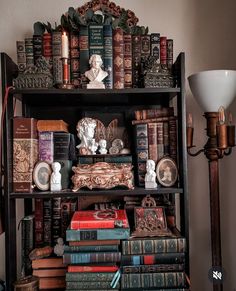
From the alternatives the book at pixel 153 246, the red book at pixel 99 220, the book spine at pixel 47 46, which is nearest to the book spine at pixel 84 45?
the book spine at pixel 47 46

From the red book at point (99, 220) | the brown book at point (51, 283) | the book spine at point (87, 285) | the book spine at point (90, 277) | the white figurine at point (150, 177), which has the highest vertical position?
the white figurine at point (150, 177)

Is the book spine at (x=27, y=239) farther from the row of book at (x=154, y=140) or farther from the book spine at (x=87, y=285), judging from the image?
the row of book at (x=154, y=140)

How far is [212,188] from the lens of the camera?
120cm

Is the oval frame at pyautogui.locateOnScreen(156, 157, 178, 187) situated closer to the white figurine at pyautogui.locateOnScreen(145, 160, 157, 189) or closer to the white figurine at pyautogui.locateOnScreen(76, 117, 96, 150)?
the white figurine at pyautogui.locateOnScreen(145, 160, 157, 189)

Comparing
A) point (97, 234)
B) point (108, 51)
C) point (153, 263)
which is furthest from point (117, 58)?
point (153, 263)

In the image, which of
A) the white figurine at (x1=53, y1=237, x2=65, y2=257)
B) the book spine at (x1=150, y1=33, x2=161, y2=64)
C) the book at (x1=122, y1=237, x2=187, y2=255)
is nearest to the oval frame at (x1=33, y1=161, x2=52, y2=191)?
the white figurine at (x1=53, y1=237, x2=65, y2=257)

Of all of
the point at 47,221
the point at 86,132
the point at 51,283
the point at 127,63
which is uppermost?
the point at 127,63

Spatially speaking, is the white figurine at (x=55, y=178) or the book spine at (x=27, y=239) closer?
the white figurine at (x=55, y=178)

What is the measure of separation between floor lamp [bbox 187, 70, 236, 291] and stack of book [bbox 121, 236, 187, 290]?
0.17m

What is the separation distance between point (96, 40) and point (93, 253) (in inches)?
29.4

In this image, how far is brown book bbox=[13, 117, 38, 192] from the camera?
3.59 feet

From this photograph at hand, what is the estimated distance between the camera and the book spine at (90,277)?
1068 mm

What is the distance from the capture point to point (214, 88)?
113cm

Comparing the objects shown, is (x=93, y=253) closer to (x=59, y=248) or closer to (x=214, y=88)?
(x=59, y=248)
